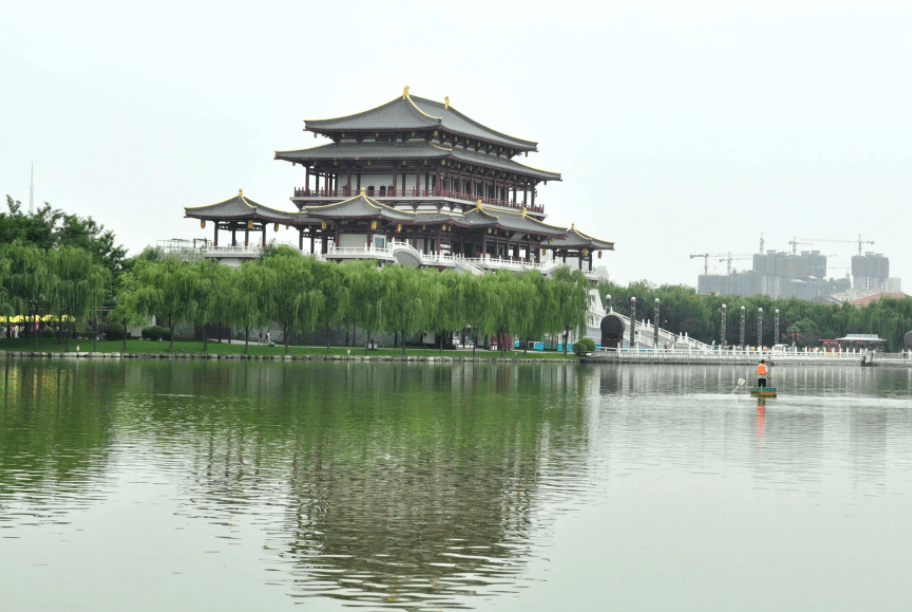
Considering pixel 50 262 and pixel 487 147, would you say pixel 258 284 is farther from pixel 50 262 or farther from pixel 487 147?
pixel 487 147

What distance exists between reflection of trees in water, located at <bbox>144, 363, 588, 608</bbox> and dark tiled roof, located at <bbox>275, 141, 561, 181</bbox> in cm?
5300

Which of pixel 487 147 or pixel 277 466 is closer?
pixel 277 466

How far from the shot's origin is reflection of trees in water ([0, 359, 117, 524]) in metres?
15.9

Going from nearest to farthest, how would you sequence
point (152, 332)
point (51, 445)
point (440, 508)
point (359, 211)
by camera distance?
point (440, 508) < point (51, 445) < point (152, 332) < point (359, 211)

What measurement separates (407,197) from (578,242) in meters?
16.8

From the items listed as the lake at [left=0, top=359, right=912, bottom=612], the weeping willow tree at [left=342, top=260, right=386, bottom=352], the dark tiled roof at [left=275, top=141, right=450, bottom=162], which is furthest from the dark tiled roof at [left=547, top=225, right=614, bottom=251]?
the lake at [left=0, top=359, right=912, bottom=612]

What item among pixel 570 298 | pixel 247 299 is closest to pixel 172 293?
pixel 247 299

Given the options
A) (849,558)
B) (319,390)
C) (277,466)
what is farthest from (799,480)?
(319,390)

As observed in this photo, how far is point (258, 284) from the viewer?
214 feet

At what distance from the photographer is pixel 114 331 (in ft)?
230

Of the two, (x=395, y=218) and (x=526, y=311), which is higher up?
(x=395, y=218)

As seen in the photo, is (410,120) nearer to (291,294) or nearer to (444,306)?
(444,306)

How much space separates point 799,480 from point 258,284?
48.5m

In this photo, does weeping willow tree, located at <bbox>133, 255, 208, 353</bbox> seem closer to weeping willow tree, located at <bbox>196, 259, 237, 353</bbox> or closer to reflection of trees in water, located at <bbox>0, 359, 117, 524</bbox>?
weeping willow tree, located at <bbox>196, 259, 237, 353</bbox>
